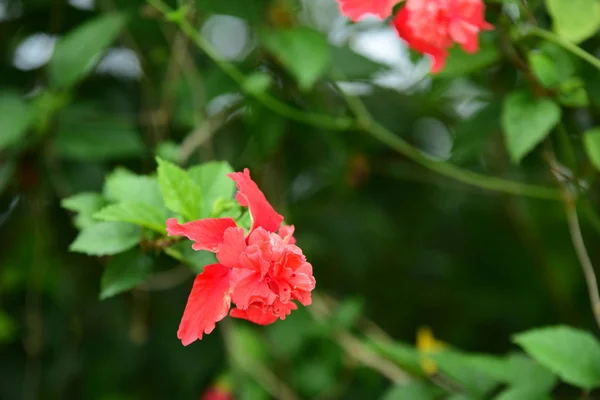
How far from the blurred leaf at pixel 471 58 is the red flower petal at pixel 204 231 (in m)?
0.46

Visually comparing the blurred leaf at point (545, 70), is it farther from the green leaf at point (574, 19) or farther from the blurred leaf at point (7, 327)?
the blurred leaf at point (7, 327)

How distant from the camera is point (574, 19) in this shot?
79 centimetres

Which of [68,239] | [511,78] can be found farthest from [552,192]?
[68,239]

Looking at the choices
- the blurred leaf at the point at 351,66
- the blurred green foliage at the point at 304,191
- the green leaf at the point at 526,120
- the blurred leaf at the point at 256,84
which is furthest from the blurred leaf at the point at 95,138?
the green leaf at the point at 526,120

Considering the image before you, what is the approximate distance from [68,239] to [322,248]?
475 mm

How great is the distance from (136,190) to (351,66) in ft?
1.68

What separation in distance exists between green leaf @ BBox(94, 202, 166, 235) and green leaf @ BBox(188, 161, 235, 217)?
0.04 meters

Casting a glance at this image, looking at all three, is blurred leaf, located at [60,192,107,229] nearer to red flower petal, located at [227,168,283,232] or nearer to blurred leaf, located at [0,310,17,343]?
red flower petal, located at [227,168,283,232]

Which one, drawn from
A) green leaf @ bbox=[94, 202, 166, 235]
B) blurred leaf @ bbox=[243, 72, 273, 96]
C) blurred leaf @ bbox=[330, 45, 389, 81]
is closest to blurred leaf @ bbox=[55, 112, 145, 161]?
blurred leaf @ bbox=[243, 72, 273, 96]

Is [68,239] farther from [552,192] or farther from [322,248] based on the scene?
[552,192]

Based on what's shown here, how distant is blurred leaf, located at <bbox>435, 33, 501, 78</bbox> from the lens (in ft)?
2.95

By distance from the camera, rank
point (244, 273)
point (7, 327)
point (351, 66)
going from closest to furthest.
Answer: point (244, 273) → point (351, 66) → point (7, 327)

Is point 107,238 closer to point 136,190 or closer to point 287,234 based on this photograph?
point 136,190

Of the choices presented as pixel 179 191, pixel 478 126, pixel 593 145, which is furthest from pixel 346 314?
pixel 179 191
